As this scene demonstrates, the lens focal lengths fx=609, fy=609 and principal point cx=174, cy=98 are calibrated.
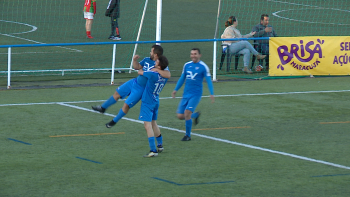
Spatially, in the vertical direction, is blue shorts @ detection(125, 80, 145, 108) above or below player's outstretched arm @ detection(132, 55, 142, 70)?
below

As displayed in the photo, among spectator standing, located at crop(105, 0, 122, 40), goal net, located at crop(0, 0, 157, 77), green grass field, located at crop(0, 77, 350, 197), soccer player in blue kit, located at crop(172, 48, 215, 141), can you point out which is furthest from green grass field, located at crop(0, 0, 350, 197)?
spectator standing, located at crop(105, 0, 122, 40)

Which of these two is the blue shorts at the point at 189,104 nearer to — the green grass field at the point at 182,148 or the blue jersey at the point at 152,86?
the green grass field at the point at 182,148

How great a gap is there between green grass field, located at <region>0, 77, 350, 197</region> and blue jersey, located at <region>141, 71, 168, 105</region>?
94 cm

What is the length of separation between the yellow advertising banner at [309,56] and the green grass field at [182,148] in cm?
230

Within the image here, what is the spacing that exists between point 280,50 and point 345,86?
2.22m

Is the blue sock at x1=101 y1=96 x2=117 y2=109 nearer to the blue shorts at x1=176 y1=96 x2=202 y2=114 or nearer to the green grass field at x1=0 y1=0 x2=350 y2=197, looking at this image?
the green grass field at x1=0 y1=0 x2=350 y2=197

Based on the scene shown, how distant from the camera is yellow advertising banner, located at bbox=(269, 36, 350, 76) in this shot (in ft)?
60.0

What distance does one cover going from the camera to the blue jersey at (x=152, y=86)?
9.83 metres

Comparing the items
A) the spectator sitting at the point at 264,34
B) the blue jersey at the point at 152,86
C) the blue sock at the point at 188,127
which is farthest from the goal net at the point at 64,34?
the blue jersey at the point at 152,86

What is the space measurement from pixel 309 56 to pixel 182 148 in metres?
9.10

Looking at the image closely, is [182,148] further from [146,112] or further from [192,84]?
[192,84]

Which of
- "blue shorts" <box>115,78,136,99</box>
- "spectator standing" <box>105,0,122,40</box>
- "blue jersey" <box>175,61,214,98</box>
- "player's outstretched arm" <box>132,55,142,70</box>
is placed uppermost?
"spectator standing" <box>105,0,122,40</box>

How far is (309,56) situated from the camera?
18438 mm

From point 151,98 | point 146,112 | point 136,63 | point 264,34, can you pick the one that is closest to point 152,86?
point 151,98
